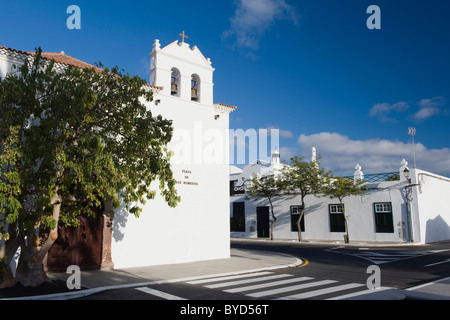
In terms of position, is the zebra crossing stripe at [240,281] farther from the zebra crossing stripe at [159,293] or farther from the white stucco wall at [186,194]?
the white stucco wall at [186,194]

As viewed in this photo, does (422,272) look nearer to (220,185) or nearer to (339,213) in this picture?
(220,185)

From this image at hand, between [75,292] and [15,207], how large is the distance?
8.92 ft

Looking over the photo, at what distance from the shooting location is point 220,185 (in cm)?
1609

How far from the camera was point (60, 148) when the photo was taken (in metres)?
8.54

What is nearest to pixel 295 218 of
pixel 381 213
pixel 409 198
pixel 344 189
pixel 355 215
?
pixel 355 215

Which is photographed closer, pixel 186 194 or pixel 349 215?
pixel 186 194

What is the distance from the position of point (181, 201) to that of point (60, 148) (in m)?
6.85

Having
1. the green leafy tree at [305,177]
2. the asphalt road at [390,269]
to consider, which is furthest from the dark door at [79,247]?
the green leafy tree at [305,177]

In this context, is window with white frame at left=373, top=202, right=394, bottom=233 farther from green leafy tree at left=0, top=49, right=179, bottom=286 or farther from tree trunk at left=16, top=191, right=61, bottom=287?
tree trunk at left=16, top=191, right=61, bottom=287

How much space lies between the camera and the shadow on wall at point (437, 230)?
24.2 metres

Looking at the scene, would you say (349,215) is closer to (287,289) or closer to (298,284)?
(298,284)

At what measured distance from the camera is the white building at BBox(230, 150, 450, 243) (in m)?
23.9

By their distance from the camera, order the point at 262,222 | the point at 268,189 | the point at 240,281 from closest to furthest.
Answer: the point at 240,281 → the point at 268,189 → the point at 262,222
